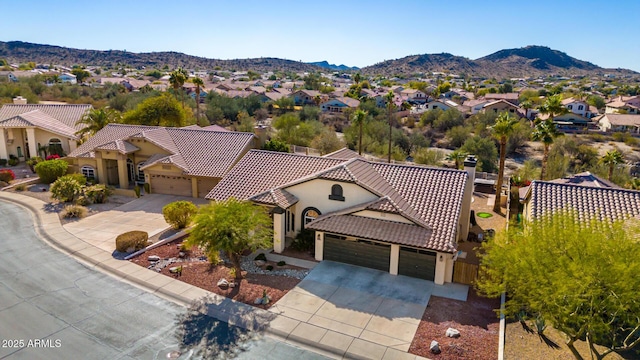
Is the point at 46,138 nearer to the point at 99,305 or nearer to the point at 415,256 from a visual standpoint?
the point at 99,305

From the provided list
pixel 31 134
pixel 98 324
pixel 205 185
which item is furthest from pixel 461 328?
pixel 31 134

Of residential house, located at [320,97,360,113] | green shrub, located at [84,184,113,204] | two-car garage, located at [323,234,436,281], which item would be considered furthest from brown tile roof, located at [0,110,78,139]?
residential house, located at [320,97,360,113]

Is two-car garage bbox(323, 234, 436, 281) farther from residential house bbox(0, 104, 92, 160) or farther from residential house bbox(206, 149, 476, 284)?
residential house bbox(0, 104, 92, 160)

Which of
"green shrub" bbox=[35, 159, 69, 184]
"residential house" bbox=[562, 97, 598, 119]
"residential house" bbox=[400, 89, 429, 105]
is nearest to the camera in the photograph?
"green shrub" bbox=[35, 159, 69, 184]

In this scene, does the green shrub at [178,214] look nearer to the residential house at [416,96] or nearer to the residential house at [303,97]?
the residential house at [303,97]

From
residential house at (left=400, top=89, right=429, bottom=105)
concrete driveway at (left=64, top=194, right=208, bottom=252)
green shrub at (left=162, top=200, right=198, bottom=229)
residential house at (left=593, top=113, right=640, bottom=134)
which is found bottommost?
concrete driveway at (left=64, top=194, right=208, bottom=252)

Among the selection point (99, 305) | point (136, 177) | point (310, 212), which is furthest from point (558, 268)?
point (136, 177)

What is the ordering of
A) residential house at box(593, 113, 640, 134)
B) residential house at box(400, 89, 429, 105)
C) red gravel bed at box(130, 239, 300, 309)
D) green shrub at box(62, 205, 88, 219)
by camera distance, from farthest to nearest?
1. residential house at box(400, 89, 429, 105)
2. residential house at box(593, 113, 640, 134)
3. green shrub at box(62, 205, 88, 219)
4. red gravel bed at box(130, 239, 300, 309)
